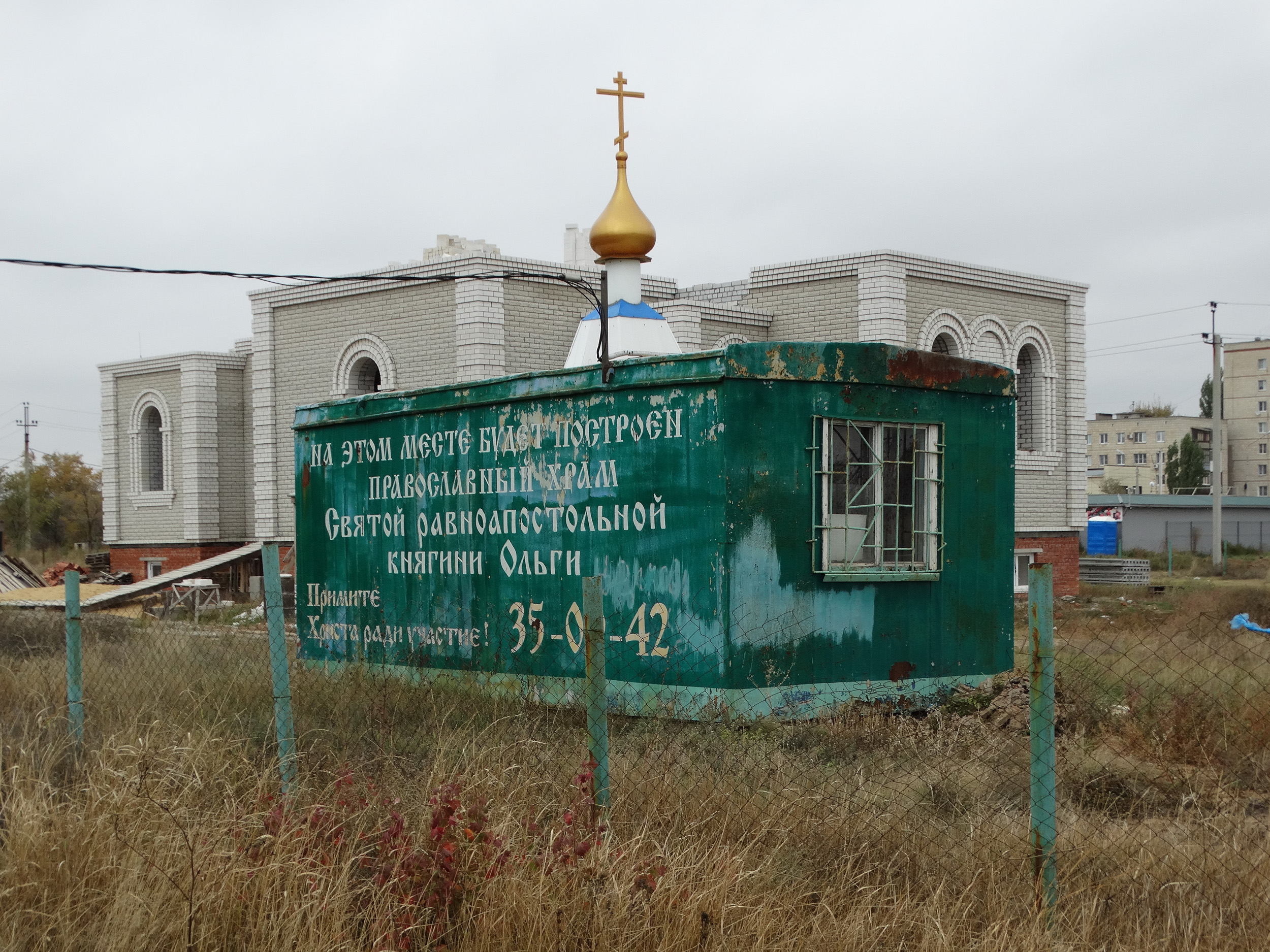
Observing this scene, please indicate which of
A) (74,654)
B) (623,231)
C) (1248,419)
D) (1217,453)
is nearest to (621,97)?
(623,231)

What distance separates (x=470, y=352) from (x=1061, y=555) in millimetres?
12107

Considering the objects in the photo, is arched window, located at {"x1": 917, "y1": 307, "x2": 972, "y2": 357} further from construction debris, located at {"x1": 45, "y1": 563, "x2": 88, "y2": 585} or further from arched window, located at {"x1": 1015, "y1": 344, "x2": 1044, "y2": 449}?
construction debris, located at {"x1": 45, "y1": 563, "x2": 88, "y2": 585}

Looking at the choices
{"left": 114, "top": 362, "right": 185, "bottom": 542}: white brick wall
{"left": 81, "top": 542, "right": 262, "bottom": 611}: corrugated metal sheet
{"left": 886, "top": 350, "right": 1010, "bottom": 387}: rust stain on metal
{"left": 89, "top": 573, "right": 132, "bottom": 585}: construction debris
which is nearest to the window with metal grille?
{"left": 886, "top": 350, "right": 1010, "bottom": 387}: rust stain on metal

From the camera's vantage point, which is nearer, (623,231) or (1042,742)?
(1042,742)

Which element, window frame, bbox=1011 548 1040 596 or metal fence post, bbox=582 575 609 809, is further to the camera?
window frame, bbox=1011 548 1040 596

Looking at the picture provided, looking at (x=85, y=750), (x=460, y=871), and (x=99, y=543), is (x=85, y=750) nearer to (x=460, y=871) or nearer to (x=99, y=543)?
(x=460, y=871)

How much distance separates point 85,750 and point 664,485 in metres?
4.12

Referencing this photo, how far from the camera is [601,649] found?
5.38 m

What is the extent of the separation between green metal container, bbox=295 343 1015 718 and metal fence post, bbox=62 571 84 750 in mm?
3039

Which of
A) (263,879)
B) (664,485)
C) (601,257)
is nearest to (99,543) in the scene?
(601,257)

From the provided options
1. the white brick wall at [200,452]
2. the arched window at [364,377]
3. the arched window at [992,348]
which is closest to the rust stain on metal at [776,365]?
the arched window at [364,377]

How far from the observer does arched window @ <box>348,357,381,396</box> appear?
78.1 feet

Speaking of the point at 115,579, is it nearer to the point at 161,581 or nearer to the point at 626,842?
the point at 161,581

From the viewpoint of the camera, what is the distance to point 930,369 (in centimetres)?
977
